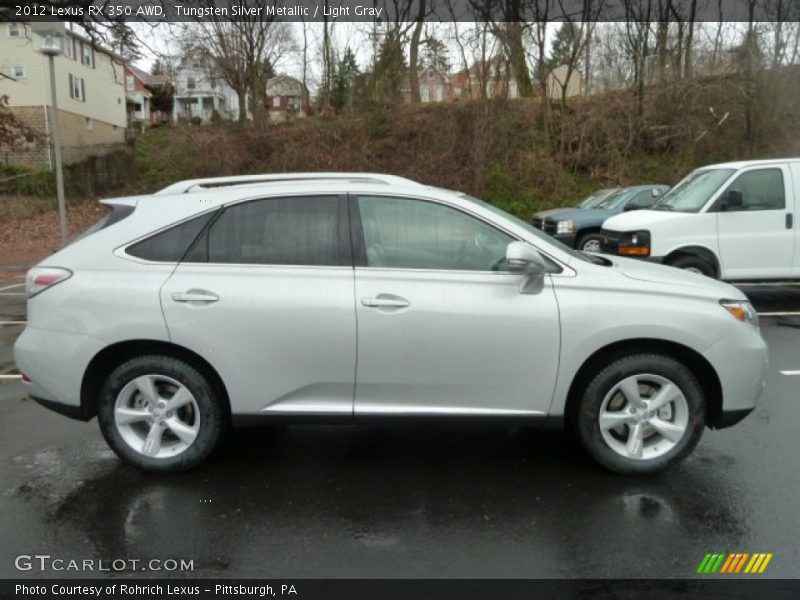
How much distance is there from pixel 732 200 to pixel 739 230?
426mm

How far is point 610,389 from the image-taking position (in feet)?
12.6

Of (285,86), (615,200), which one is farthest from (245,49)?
(615,200)

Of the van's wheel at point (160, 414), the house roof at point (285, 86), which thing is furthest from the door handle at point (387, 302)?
the house roof at point (285, 86)

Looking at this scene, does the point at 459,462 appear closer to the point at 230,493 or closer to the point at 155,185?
the point at 230,493

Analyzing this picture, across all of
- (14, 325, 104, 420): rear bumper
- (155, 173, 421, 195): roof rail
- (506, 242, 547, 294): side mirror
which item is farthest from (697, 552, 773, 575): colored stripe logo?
(14, 325, 104, 420): rear bumper

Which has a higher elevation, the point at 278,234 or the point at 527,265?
the point at 278,234

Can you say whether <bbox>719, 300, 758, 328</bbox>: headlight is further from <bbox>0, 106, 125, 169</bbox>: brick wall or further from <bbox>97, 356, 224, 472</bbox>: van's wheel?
<bbox>0, 106, 125, 169</bbox>: brick wall

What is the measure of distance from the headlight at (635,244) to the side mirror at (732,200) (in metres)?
1.06

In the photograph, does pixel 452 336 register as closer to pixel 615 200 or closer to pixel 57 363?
pixel 57 363

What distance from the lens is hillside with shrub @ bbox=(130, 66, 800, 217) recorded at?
22.5m

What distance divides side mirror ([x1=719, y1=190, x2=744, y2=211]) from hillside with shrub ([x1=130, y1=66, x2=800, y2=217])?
A: 12674mm

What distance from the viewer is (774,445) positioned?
4508mm
